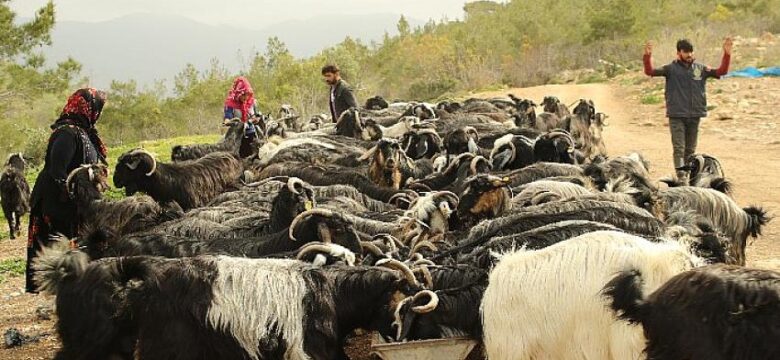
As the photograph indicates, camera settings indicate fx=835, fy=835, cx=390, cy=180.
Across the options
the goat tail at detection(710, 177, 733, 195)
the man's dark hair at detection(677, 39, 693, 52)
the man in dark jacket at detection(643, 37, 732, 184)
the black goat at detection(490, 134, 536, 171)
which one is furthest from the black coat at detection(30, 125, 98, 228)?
the man's dark hair at detection(677, 39, 693, 52)

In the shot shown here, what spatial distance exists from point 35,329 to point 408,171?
165 inches

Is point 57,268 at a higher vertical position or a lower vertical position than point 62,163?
lower

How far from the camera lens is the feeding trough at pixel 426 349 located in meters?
4.23

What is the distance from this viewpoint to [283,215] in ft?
21.4

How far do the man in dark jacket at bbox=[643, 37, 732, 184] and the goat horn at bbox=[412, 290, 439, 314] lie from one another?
258 inches

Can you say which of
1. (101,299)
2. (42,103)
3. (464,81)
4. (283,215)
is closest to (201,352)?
(101,299)

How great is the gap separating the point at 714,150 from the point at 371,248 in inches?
419

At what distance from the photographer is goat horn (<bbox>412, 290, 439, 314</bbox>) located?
172 inches

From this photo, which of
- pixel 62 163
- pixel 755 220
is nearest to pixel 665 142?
pixel 755 220

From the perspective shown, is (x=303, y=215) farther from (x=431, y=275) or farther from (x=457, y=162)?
(x=457, y=162)

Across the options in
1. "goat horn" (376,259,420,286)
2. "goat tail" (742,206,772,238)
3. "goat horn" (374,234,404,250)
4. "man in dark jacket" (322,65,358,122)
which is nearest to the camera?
"goat horn" (376,259,420,286)

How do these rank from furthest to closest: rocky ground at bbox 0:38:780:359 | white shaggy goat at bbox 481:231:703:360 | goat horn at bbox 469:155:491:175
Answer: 1. goat horn at bbox 469:155:491:175
2. rocky ground at bbox 0:38:780:359
3. white shaggy goat at bbox 481:231:703:360

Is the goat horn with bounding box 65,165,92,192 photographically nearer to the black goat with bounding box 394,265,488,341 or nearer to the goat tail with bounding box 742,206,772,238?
the black goat with bounding box 394,265,488,341

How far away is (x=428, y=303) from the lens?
14.6 feet
